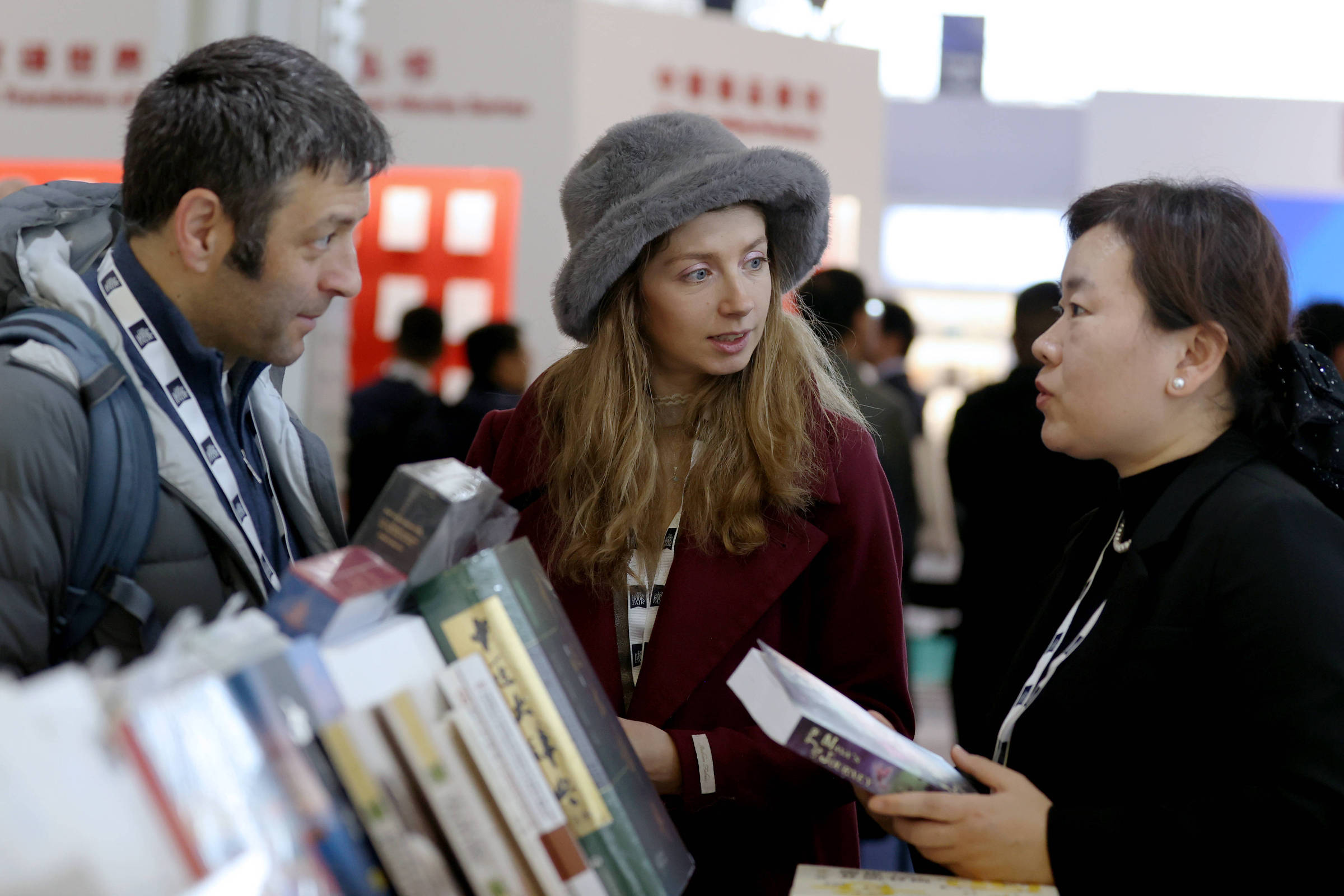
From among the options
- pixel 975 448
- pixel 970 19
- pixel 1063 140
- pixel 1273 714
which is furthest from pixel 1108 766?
pixel 970 19

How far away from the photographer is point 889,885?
1.14 m

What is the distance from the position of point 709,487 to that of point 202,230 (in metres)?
0.77

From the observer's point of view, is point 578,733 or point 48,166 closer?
point 578,733

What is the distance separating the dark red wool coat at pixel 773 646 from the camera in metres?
1.62

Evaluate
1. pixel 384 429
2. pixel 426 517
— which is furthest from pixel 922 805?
pixel 384 429

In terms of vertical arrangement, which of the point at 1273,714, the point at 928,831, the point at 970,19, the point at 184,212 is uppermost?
the point at 970,19

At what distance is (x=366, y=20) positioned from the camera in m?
6.17

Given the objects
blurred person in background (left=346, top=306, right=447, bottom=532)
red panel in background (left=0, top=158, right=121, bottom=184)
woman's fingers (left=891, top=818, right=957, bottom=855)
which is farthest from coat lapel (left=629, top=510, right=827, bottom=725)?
red panel in background (left=0, top=158, right=121, bottom=184)

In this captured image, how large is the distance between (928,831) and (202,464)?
0.89 meters

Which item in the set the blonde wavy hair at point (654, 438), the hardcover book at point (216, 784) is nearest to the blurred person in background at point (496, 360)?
the blonde wavy hair at point (654, 438)

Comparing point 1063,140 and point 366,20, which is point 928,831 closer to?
point 366,20

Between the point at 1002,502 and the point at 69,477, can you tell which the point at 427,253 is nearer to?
the point at 1002,502

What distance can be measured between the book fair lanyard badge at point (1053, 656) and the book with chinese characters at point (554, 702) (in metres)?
0.60

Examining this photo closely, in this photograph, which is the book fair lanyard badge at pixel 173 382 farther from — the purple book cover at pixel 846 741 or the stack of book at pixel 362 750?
the purple book cover at pixel 846 741
